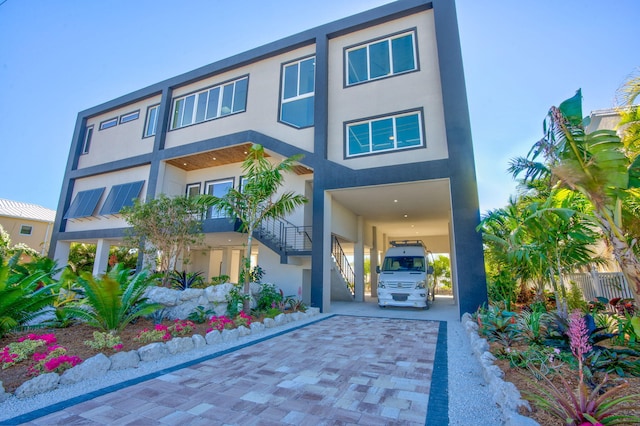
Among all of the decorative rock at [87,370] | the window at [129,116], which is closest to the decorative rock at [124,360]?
the decorative rock at [87,370]

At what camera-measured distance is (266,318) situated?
24.0ft

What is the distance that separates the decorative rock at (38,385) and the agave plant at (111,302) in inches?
62.2

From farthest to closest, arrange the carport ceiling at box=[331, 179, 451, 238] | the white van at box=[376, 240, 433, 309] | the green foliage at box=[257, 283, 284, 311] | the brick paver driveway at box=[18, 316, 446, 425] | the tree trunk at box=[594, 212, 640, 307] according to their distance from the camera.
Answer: the white van at box=[376, 240, 433, 309]
the carport ceiling at box=[331, 179, 451, 238]
the green foliage at box=[257, 283, 284, 311]
the tree trunk at box=[594, 212, 640, 307]
the brick paver driveway at box=[18, 316, 446, 425]

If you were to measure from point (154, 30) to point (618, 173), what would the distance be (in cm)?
1250

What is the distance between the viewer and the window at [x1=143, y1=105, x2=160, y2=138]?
15.2 meters

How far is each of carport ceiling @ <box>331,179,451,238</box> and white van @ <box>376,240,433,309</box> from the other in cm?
201

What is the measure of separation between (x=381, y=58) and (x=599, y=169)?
9.21m

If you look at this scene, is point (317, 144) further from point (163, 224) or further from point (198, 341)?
point (198, 341)

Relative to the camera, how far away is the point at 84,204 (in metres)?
15.6

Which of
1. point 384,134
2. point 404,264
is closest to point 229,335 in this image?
point 404,264

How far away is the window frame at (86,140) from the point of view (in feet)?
56.4

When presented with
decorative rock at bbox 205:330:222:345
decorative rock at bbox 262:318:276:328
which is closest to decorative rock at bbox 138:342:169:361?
decorative rock at bbox 205:330:222:345

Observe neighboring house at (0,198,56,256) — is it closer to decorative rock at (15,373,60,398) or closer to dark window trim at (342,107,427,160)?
dark window trim at (342,107,427,160)

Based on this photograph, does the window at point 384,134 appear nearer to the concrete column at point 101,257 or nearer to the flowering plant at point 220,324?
the flowering plant at point 220,324
